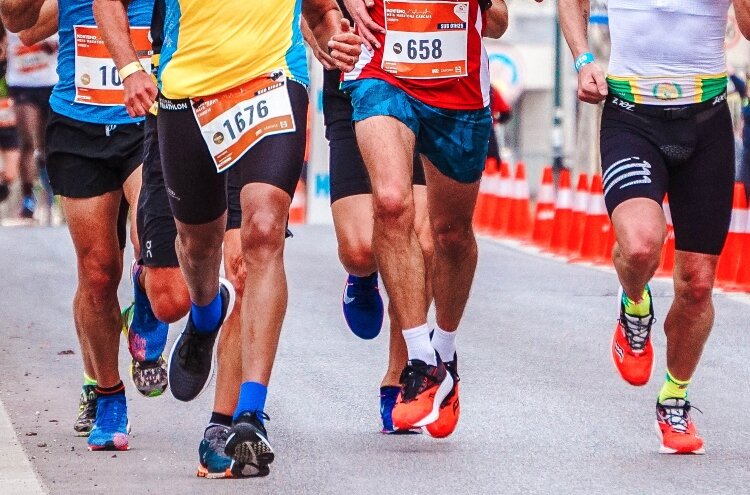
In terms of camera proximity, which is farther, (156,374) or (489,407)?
(489,407)

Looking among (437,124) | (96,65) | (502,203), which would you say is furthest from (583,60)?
(502,203)

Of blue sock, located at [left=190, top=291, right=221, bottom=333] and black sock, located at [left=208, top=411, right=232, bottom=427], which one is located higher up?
blue sock, located at [left=190, top=291, right=221, bottom=333]

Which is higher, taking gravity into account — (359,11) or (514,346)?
(359,11)

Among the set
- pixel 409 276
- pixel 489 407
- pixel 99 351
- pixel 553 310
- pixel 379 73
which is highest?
pixel 379 73

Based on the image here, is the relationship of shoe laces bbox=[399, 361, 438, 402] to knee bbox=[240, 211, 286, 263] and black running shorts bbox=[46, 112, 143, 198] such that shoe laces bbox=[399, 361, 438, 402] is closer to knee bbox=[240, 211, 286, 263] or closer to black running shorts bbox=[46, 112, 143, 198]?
knee bbox=[240, 211, 286, 263]

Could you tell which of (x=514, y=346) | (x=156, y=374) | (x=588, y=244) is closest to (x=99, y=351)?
(x=156, y=374)

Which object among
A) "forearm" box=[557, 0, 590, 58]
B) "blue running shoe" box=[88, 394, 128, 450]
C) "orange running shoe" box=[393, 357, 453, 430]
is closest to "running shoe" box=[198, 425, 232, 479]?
"orange running shoe" box=[393, 357, 453, 430]

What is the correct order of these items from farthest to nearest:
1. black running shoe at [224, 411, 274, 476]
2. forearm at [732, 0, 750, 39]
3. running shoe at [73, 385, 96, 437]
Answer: running shoe at [73, 385, 96, 437], forearm at [732, 0, 750, 39], black running shoe at [224, 411, 274, 476]

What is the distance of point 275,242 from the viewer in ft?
22.6

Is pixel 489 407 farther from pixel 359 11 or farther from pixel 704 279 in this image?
pixel 359 11

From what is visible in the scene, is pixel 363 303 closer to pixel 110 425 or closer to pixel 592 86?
pixel 110 425

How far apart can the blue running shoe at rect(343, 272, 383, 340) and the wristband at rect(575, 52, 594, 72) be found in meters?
1.70

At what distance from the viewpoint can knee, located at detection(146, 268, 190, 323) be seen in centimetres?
793

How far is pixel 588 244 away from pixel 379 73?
9769mm
